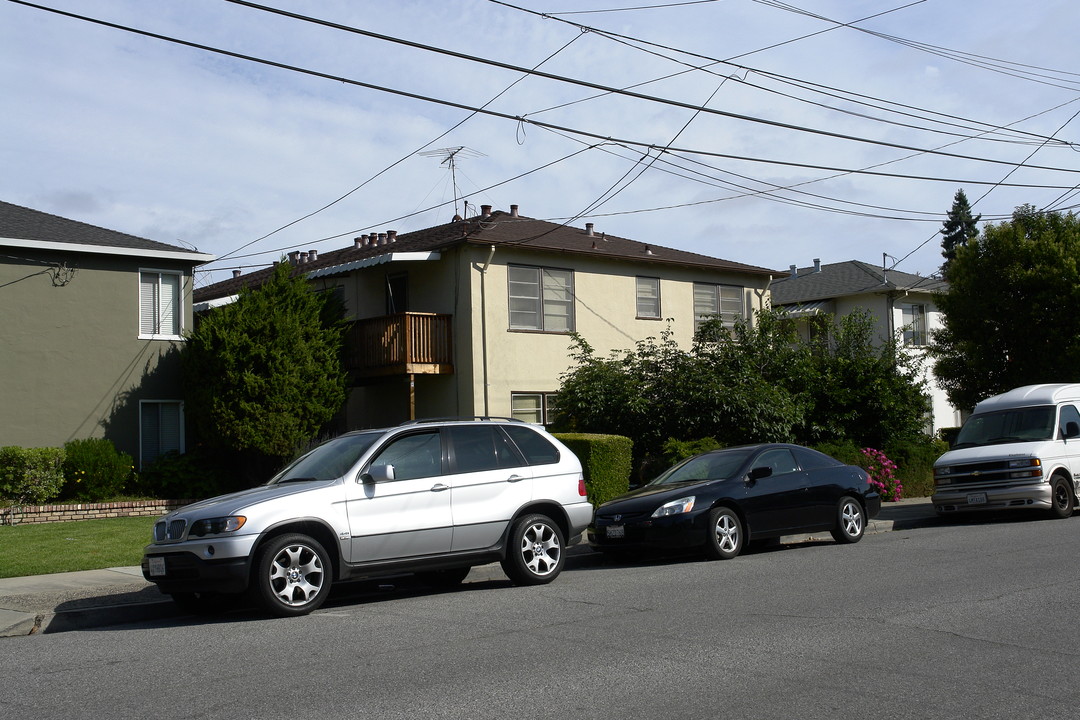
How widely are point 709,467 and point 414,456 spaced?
4.82 metres

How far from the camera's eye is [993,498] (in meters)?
16.4

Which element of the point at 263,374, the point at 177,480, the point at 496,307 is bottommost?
the point at 177,480

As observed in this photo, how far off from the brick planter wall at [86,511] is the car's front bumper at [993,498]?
1426cm

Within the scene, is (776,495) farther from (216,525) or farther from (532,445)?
(216,525)

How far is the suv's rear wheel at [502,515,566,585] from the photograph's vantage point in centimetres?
1052

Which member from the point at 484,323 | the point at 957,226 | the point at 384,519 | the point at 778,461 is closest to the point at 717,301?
the point at 484,323

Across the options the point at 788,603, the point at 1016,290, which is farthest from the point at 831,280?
the point at 788,603

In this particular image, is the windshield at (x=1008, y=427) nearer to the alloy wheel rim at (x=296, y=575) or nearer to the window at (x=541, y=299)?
the window at (x=541, y=299)

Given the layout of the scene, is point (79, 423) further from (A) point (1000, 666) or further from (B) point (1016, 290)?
(B) point (1016, 290)

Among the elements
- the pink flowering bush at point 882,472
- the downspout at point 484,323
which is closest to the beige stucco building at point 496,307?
the downspout at point 484,323

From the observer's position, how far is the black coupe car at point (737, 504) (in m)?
12.1

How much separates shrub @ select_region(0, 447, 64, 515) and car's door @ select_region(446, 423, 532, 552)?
11.7 metres

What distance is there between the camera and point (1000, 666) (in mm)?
6594

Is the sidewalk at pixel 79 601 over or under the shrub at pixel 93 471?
under
